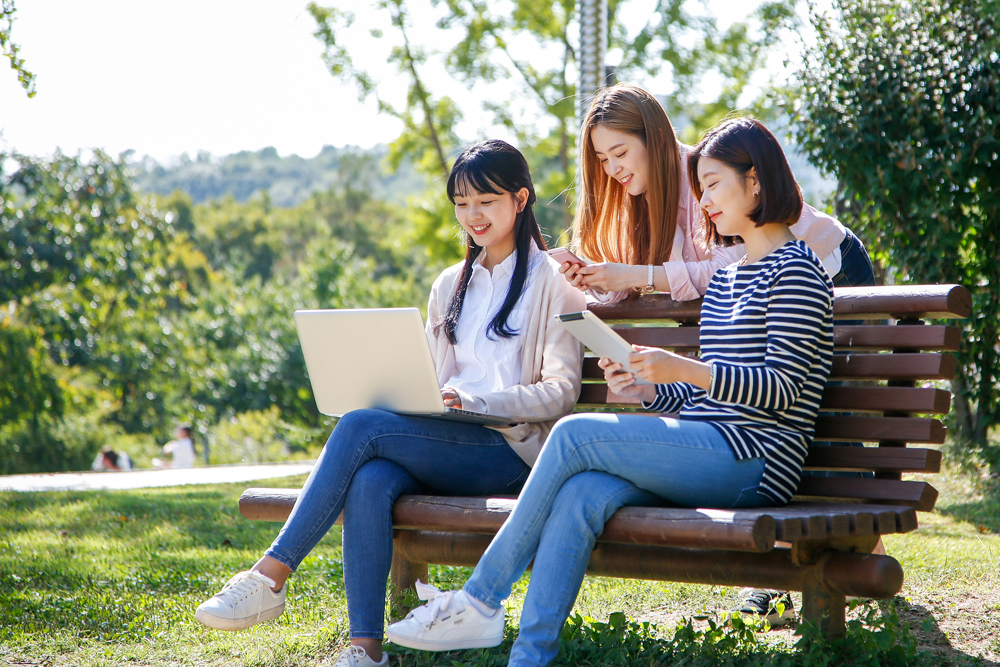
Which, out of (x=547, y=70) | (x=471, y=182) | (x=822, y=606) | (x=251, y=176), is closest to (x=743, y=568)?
(x=822, y=606)

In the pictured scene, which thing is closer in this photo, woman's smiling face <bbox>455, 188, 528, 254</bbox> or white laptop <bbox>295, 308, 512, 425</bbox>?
white laptop <bbox>295, 308, 512, 425</bbox>

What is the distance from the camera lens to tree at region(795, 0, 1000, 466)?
6004mm

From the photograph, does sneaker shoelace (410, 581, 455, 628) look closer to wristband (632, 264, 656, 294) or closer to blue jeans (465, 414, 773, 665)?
blue jeans (465, 414, 773, 665)

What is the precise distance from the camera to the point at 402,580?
3.20m

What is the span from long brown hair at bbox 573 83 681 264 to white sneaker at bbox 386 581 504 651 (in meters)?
1.47

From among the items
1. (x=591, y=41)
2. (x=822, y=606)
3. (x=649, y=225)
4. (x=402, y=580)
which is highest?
(x=591, y=41)

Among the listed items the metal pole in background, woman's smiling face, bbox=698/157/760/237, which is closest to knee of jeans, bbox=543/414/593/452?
woman's smiling face, bbox=698/157/760/237

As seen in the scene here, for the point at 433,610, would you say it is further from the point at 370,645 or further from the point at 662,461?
the point at 662,461

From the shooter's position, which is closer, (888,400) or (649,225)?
(888,400)

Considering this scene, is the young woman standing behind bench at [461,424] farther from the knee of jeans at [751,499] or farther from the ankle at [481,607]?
the knee of jeans at [751,499]

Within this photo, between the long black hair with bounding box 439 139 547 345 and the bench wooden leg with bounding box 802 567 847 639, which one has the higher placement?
the long black hair with bounding box 439 139 547 345

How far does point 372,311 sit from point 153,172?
112 metres

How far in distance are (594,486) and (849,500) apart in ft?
2.68

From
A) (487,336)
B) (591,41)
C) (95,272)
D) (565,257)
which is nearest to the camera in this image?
(565,257)
